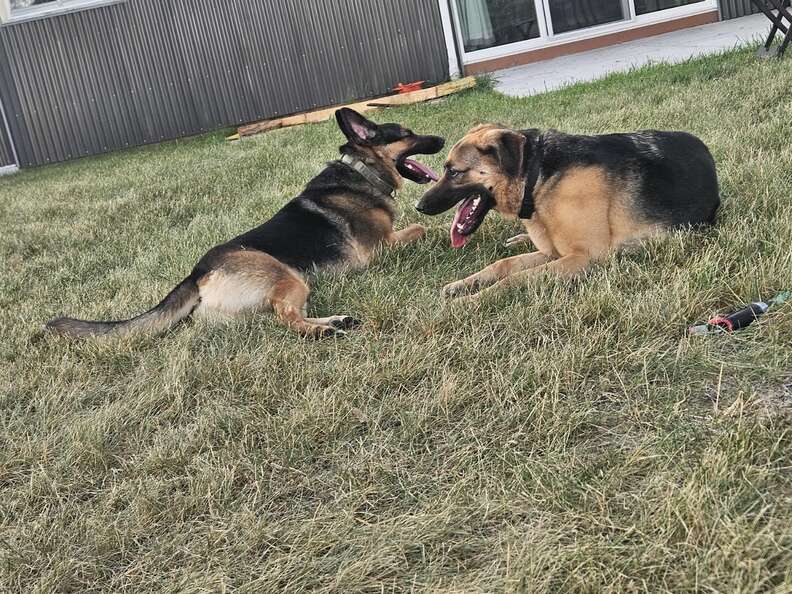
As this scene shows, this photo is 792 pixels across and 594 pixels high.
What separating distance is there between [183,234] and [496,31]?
400 inches

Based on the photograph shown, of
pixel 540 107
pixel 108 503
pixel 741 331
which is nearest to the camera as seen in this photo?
pixel 108 503

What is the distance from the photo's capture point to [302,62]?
13.6 metres

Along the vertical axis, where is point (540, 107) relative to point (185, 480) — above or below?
above

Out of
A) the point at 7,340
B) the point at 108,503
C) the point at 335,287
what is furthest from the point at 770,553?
the point at 7,340

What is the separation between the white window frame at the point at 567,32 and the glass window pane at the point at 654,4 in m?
0.08

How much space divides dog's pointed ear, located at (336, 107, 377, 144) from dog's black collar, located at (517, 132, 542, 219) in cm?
150

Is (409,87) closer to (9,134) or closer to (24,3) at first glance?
(24,3)

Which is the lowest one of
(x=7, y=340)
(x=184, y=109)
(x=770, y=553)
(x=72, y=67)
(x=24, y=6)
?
(x=770, y=553)

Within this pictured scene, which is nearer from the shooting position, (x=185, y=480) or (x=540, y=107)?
(x=185, y=480)

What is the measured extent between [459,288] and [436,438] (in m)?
1.37

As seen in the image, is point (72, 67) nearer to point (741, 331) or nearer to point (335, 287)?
point (335, 287)

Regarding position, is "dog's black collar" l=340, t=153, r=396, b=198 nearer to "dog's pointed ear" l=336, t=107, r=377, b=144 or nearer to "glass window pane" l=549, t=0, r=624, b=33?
A: "dog's pointed ear" l=336, t=107, r=377, b=144

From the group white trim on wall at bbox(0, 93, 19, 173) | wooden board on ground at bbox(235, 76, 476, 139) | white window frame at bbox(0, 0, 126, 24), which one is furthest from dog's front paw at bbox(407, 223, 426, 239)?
white trim on wall at bbox(0, 93, 19, 173)

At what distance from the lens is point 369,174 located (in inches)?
183
